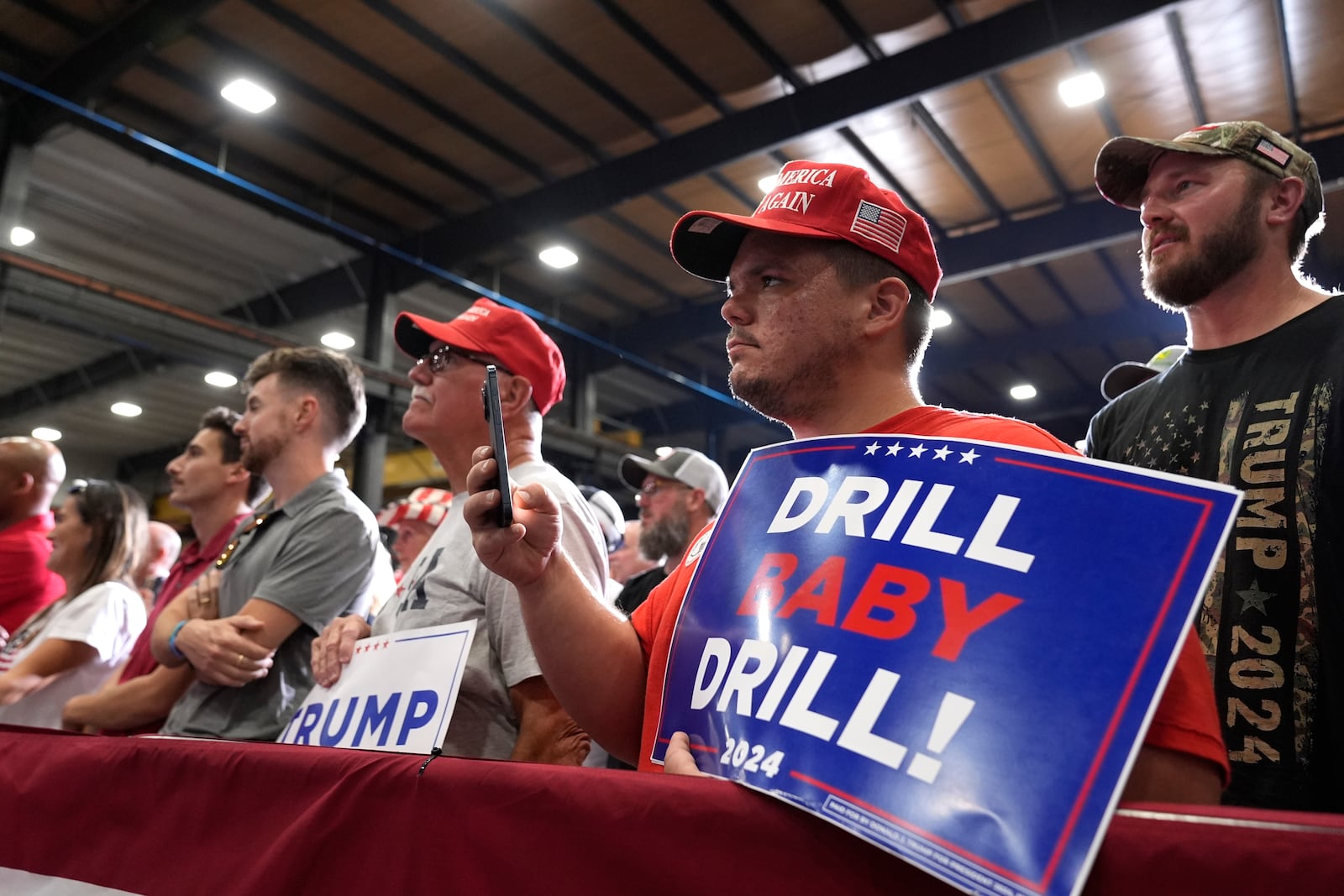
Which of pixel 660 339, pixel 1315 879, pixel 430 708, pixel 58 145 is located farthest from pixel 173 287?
pixel 1315 879

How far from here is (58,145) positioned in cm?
805

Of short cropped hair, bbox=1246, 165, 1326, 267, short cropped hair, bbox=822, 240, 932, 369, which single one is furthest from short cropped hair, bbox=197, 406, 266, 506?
short cropped hair, bbox=1246, 165, 1326, 267

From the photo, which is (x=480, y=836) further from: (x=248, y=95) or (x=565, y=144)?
(x=565, y=144)

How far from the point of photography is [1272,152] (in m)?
1.64

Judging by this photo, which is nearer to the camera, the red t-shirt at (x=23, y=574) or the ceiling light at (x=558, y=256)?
the red t-shirt at (x=23, y=574)

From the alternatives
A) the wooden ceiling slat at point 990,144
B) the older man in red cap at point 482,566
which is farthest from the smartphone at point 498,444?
the wooden ceiling slat at point 990,144

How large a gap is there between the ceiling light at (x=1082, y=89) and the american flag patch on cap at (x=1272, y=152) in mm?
5511

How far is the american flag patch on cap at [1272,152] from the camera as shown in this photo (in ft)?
5.34

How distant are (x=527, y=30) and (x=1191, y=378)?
19.2 ft

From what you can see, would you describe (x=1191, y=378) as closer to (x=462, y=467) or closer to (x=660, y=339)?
(x=462, y=467)

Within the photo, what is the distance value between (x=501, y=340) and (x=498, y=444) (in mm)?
1158

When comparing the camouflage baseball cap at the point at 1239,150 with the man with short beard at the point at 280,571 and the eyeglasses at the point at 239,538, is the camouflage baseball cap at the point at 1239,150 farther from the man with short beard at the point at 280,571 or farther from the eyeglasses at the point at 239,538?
the eyeglasses at the point at 239,538

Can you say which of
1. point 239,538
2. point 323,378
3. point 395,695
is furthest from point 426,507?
point 395,695

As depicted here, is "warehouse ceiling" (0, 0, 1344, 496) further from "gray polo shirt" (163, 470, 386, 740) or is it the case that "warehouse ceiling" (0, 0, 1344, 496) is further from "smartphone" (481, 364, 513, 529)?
"smartphone" (481, 364, 513, 529)
